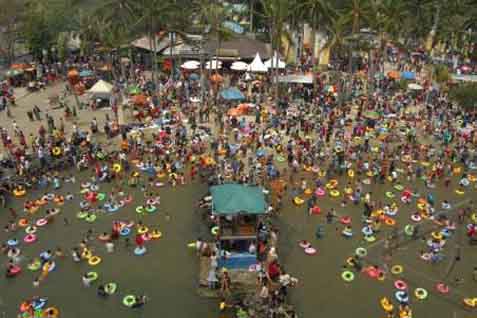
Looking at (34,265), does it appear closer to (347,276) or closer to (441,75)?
(347,276)

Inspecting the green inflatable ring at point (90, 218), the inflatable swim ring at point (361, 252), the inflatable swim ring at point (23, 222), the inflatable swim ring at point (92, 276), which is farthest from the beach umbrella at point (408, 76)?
the inflatable swim ring at point (23, 222)

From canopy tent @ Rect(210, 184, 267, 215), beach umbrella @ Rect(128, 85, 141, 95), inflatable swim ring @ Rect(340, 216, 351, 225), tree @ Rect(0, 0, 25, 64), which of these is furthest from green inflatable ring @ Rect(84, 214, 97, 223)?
tree @ Rect(0, 0, 25, 64)

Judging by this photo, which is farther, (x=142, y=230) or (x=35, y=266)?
(x=142, y=230)

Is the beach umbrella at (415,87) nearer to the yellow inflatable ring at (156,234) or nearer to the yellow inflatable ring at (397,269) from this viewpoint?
the yellow inflatable ring at (397,269)

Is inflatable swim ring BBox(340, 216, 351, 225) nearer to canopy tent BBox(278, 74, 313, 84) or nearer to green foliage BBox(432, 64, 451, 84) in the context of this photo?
canopy tent BBox(278, 74, 313, 84)

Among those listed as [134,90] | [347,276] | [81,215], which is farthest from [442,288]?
[134,90]

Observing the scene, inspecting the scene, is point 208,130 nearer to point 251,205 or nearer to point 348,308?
point 251,205
